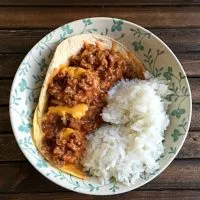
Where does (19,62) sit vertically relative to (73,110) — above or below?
above

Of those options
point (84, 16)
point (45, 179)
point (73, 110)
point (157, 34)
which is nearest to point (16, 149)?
point (45, 179)

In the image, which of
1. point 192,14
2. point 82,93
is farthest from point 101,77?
point 192,14

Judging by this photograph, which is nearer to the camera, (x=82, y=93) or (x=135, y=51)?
(x=82, y=93)

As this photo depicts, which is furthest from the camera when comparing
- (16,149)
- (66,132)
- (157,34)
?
(157,34)

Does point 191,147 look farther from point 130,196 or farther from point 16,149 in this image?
point 16,149

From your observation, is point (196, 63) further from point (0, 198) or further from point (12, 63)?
point (0, 198)

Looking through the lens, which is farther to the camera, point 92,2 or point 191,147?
point 92,2
